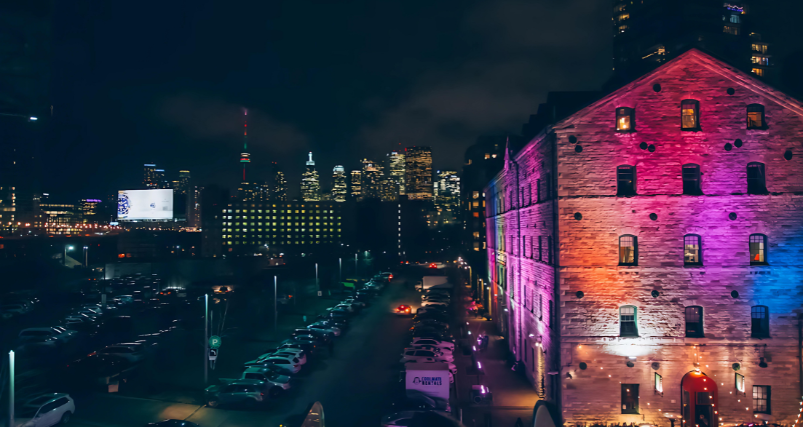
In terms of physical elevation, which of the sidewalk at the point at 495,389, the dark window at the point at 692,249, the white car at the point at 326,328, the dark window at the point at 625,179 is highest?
the dark window at the point at 625,179

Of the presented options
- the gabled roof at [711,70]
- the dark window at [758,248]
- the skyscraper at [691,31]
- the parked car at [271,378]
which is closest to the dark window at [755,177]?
the dark window at [758,248]

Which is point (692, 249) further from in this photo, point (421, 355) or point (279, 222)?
point (279, 222)

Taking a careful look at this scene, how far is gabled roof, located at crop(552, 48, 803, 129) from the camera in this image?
2202 cm

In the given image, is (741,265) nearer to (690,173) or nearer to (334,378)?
(690,173)

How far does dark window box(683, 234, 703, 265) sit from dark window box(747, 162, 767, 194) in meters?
3.48

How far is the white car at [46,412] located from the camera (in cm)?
1955

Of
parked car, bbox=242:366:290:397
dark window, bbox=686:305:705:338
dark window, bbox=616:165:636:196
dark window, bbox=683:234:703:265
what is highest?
→ dark window, bbox=616:165:636:196

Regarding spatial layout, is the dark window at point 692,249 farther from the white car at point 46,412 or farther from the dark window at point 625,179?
the white car at point 46,412

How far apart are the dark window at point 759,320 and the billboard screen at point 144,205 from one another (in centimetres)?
8449

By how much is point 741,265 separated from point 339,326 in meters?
33.1

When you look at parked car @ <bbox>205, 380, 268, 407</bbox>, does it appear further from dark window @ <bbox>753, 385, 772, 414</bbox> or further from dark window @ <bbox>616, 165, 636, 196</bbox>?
dark window @ <bbox>753, 385, 772, 414</bbox>

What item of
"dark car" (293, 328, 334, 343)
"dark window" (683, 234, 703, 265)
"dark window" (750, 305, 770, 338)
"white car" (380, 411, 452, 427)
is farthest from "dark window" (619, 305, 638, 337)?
"dark car" (293, 328, 334, 343)

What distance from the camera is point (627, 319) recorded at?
22344mm

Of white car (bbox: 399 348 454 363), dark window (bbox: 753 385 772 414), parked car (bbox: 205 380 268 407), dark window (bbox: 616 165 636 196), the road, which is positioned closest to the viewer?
dark window (bbox: 753 385 772 414)
